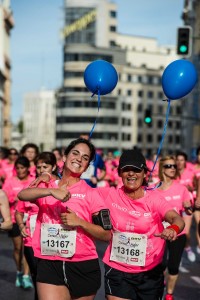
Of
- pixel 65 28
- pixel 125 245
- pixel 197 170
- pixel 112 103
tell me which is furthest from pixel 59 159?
pixel 65 28

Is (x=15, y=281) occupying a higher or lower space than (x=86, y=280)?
lower

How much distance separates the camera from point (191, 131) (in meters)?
82.5

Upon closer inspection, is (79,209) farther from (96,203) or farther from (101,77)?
(101,77)

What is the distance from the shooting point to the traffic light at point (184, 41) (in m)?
18.0

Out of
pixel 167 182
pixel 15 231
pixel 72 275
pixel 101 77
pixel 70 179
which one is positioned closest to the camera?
pixel 72 275

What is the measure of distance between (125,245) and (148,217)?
0.94ft

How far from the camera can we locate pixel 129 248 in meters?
5.70

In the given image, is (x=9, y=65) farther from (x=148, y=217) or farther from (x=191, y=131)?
(x=148, y=217)

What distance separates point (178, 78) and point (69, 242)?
2.37m

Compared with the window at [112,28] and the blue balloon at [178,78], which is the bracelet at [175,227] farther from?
the window at [112,28]

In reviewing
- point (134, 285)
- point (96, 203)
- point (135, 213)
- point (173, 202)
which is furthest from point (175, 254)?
point (96, 203)

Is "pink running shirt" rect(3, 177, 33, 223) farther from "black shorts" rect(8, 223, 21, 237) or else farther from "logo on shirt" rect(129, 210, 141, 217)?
"logo on shirt" rect(129, 210, 141, 217)

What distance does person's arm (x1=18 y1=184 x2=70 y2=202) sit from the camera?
4973 mm

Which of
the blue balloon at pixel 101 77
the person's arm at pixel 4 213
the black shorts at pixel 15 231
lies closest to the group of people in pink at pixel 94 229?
the person's arm at pixel 4 213
